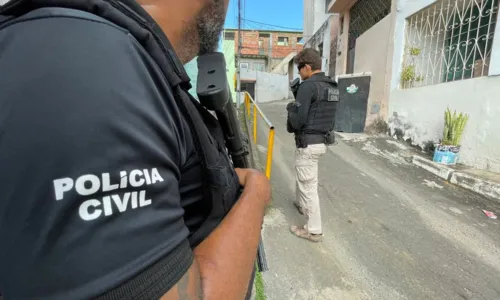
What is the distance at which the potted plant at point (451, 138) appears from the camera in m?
4.43

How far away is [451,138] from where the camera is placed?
4.54 meters

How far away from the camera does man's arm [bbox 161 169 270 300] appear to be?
546mm

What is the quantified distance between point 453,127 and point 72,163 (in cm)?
539

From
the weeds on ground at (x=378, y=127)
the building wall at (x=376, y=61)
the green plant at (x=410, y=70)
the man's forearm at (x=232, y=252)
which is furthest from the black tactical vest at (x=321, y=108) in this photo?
the weeds on ground at (x=378, y=127)

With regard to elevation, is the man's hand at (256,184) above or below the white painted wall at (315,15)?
below

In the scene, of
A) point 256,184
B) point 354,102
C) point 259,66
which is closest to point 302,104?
point 256,184

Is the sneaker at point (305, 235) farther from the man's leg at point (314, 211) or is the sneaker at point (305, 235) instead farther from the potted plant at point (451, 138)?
the potted plant at point (451, 138)

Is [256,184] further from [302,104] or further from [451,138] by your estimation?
[451,138]

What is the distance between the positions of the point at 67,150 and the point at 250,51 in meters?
33.6

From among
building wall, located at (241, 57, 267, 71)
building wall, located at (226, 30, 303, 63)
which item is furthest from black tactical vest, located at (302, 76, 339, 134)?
building wall, located at (226, 30, 303, 63)

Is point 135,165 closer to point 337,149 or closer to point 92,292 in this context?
point 92,292

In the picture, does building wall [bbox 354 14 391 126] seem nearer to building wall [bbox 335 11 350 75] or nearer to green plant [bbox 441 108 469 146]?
building wall [bbox 335 11 350 75]

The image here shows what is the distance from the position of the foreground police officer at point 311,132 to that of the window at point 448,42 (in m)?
2.90

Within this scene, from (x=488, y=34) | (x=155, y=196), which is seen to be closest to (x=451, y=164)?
(x=488, y=34)
